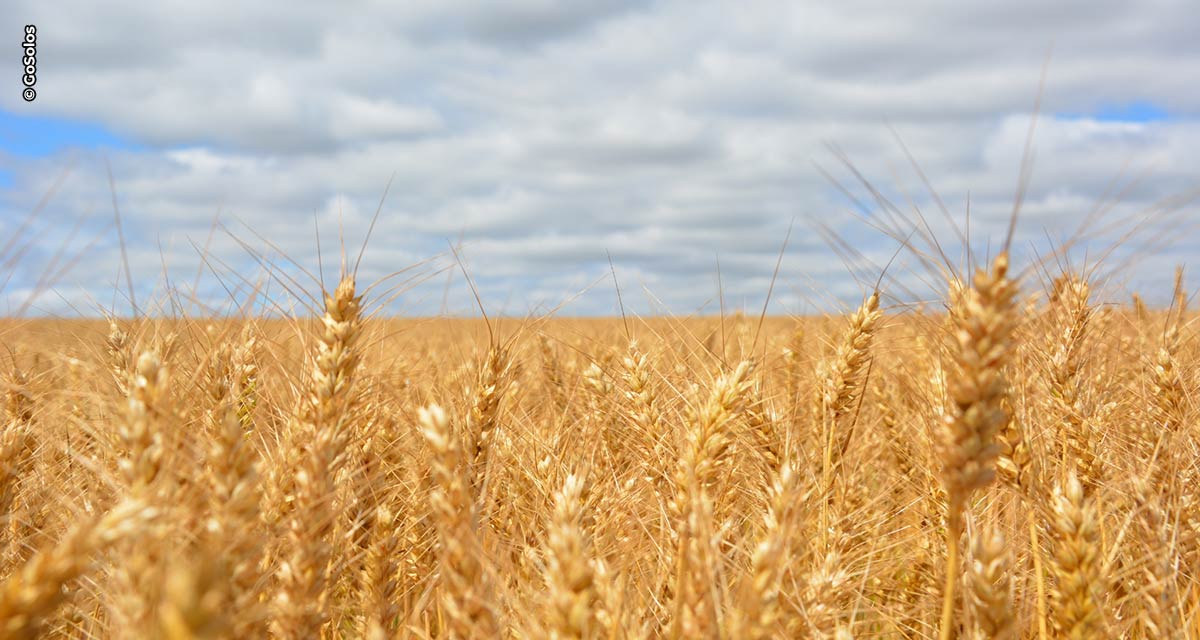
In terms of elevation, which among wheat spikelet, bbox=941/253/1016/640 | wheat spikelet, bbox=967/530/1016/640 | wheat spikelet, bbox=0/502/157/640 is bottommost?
wheat spikelet, bbox=967/530/1016/640

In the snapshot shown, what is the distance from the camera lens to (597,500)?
110 inches

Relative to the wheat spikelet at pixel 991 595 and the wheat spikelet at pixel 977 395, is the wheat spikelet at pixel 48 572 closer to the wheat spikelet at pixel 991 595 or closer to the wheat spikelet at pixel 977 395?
the wheat spikelet at pixel 977 395

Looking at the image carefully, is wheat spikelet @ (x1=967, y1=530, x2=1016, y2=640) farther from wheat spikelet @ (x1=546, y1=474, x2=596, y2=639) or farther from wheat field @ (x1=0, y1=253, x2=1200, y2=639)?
→ wheat spikelet @ (x1=546, y1=474, x2=596, y2=639)

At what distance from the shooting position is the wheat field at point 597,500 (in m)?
1.52

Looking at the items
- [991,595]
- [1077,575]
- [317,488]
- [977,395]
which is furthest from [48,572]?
[1077,575]

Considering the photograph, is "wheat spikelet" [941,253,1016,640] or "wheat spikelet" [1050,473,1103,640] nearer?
"wheat spikelet" [941,253,1016,640]

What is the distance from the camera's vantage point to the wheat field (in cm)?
152

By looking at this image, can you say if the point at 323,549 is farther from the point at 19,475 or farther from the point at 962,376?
the point at 19,475

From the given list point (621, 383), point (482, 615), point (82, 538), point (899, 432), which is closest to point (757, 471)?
point (621, 383)

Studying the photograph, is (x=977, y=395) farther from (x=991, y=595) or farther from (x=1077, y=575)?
(x=1077, y=575)

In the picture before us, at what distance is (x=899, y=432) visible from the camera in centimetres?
439

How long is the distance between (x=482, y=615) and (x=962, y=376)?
41.0 inches

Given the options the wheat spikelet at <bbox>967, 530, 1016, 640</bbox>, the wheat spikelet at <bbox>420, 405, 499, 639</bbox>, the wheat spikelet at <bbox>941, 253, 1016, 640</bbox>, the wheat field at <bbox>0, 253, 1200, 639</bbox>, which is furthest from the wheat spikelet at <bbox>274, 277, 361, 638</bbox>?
the wheat spikelet at <bbox>967, 530, 1016, 640</bbox>

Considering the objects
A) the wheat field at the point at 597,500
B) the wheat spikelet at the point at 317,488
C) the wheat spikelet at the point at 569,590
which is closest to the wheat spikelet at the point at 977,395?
the wheat field at the point at 597,500
